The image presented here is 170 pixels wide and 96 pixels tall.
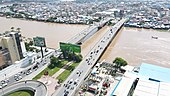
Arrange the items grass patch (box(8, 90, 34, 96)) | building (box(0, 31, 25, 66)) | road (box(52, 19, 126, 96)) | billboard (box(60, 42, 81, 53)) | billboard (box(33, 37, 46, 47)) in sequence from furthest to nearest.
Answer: billboard (box(33, 37, 46, 47))
billboard (box(60, 42, 81, 53))
building (box(0, 31, 25, 66))
grass patch (box(8, 90, 34, 96))
road (box(52, 19, 126, 96))

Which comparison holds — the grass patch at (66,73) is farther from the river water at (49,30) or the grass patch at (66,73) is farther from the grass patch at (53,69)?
the river water at (49,30)

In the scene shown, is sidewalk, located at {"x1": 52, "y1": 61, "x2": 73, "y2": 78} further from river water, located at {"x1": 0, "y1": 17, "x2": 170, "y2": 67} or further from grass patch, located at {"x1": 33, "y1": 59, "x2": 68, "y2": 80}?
river water, located at {"x1": 0, "y1": 17, "x2": 170, "y2": 67}

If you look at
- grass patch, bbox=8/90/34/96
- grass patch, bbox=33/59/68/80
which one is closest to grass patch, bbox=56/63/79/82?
grass patch, bbox=33/59/68/80

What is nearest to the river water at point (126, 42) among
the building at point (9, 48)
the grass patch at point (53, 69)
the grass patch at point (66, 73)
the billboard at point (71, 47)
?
the billboard at point (71, 47)

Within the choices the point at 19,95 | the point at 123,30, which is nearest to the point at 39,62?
the point at 19,95

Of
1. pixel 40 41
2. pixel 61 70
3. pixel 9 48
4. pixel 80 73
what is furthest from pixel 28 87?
pixel 40 41

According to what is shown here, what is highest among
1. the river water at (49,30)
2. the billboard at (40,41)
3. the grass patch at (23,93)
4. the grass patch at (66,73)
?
the billboard at (40,41)
